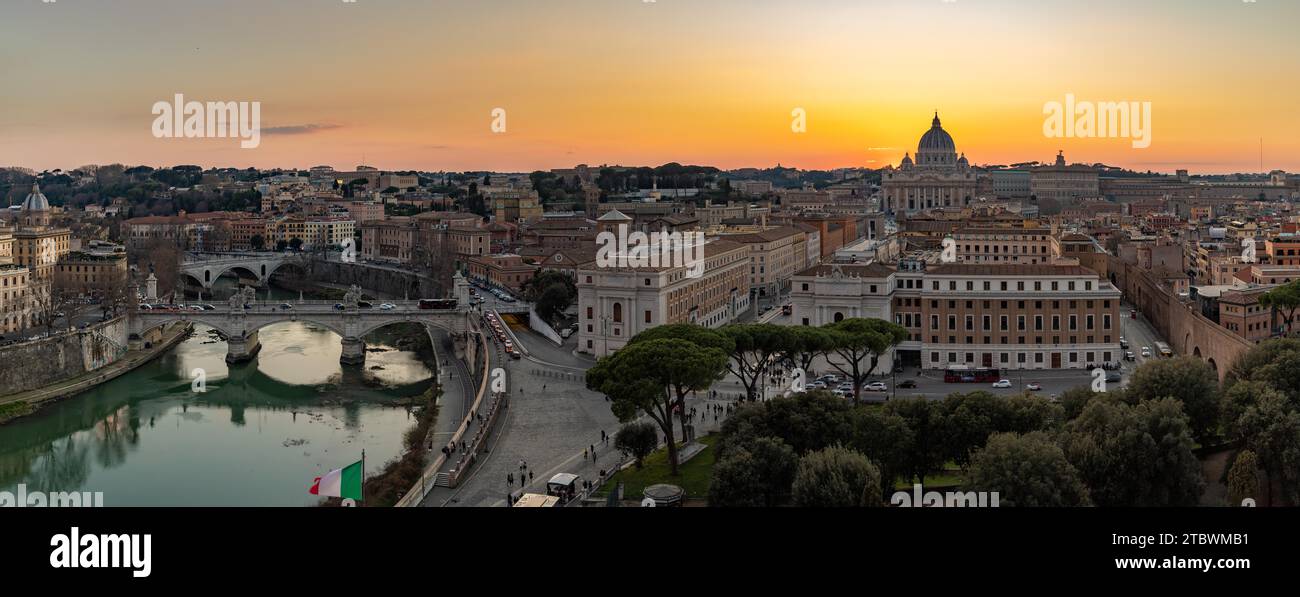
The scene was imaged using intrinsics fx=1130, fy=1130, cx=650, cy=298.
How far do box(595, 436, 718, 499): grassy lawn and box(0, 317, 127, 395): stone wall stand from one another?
1148 cm

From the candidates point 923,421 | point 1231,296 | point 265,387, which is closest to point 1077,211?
point 1231,296

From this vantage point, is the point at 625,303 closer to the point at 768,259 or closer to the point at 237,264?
the point at 768,259

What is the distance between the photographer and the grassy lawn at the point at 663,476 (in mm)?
10523

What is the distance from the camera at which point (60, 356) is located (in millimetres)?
18969

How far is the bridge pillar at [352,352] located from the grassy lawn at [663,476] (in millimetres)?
11193

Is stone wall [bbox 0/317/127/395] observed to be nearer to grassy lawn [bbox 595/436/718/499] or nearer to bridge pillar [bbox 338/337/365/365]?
bridge pillar [bbox 338/337/365/365]

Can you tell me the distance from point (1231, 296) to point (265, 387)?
51.3 ft

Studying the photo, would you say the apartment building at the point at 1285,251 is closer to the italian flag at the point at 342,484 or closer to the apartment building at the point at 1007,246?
the apartment building at the point at 1007,246

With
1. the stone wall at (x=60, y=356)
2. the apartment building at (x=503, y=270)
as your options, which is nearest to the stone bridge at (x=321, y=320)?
the stone wall at (x=60, y=356)

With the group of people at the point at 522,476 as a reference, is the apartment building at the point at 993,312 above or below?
above

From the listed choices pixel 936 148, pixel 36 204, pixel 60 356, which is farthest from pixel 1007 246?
pixel 936 148

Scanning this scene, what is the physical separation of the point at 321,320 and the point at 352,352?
1.01 meters

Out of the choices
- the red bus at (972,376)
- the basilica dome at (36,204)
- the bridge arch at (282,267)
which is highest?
the basilica dome at (36,204)
